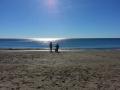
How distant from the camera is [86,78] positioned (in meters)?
8.63

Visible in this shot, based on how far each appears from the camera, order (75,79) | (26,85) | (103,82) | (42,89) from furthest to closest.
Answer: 1. (75,79)
2. (103,82)
3. (26,85)
4. (42,89)

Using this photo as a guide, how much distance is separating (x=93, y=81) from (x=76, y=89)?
1400mm

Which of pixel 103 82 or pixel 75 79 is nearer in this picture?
pixel 103 82

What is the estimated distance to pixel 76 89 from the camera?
273 inches

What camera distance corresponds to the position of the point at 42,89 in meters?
6.91

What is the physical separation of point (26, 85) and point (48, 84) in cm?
84

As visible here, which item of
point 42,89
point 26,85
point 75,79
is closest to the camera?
point 42,89

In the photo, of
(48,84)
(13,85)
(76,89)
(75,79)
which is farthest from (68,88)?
(13,85)

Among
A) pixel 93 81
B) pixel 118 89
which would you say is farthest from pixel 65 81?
pixel 118 89

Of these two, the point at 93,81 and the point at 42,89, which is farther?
the point at 93,81

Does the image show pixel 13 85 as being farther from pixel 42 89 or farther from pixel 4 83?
pixel 42 89

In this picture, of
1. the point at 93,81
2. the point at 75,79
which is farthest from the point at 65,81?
the point at 93,81

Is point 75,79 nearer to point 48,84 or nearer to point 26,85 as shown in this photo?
point 48,84

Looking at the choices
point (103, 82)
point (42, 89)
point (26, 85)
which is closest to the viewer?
point (42, 89)
